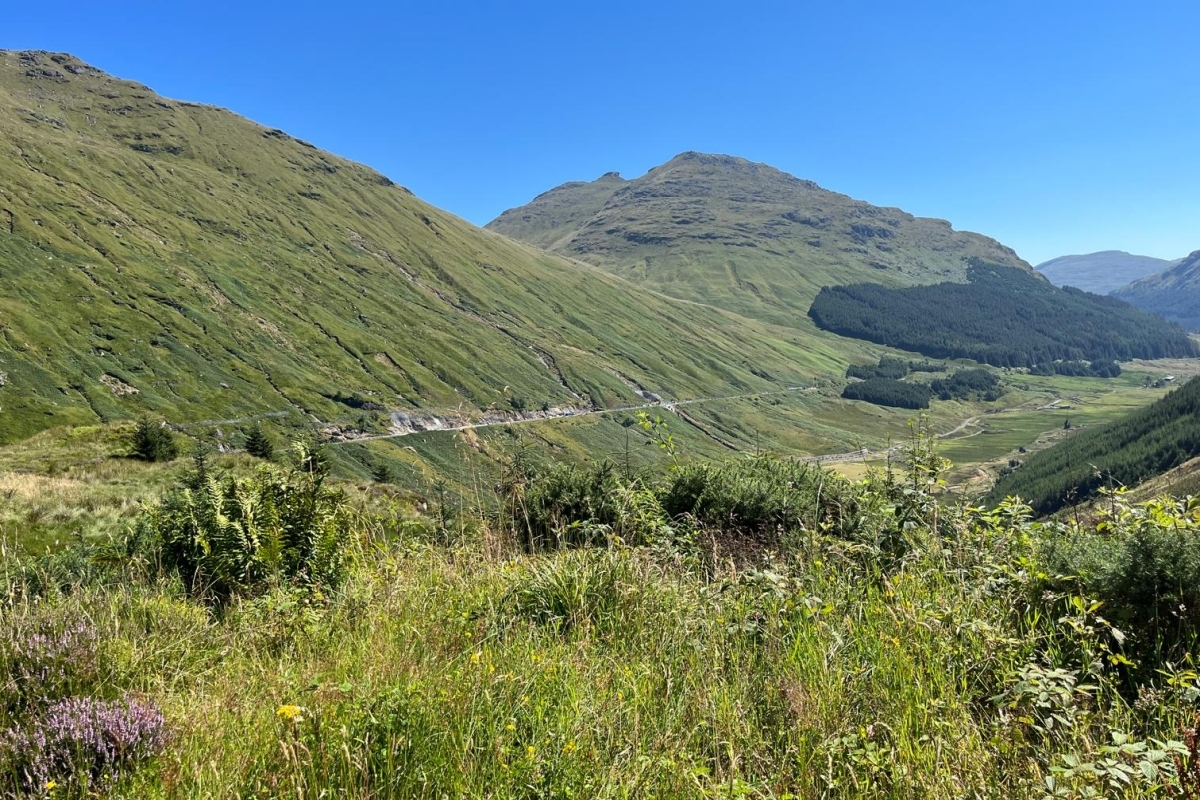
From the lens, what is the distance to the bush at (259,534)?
22.2 ft

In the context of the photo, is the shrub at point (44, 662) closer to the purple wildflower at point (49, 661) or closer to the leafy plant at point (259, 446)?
the purple wildflower at point (49, 661)

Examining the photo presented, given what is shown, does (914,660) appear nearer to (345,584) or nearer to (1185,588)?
(1185,588)

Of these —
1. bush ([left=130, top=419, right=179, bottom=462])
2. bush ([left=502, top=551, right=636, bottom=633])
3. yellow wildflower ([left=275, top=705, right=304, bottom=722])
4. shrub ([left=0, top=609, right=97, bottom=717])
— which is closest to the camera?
yellow wildflower ([left=275, top=705, right=304, bottom=722])

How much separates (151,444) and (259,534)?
37.3 m

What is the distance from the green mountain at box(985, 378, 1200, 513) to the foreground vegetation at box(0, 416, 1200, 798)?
16862 cm

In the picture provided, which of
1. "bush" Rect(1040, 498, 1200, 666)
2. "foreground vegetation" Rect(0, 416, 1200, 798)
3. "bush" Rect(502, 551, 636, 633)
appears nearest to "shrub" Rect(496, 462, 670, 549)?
"foreground vegetation" Rect(0, 416, 1200, 798)

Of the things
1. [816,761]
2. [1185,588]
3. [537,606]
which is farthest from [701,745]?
[1185,588]

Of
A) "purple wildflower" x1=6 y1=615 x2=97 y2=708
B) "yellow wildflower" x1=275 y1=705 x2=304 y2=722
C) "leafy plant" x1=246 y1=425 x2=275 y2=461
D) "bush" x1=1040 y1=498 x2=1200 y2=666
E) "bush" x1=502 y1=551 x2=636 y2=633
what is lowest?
"bush" x1=1040 y1=498 x2=1200 y2=666

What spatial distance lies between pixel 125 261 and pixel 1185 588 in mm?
245818

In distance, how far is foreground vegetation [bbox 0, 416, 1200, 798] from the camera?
3.04 metres

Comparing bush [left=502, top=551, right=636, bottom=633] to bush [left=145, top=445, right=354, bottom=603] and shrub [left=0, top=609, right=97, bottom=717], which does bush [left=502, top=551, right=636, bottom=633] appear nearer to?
bush [left=145, top=445, right=354, bottom=603]

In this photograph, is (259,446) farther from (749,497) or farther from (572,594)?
(572,594)

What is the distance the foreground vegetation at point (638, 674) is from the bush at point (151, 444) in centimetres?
3594

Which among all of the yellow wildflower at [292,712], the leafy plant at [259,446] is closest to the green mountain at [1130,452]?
the leafy plant at [259,446]
